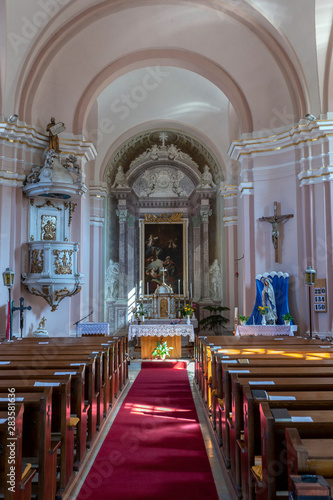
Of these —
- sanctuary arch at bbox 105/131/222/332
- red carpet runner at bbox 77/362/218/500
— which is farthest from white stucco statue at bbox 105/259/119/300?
red carpet runner at bbox 77/362/218/500

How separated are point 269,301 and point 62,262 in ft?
15.3

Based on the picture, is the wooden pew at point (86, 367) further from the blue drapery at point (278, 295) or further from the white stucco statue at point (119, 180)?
the white stucco statue at point (119, 180)

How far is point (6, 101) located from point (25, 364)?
22.4 feet

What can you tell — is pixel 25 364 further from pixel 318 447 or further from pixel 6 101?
pixel 6 101

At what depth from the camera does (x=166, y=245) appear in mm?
16828

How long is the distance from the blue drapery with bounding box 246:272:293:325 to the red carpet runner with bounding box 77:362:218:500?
3.51 metres

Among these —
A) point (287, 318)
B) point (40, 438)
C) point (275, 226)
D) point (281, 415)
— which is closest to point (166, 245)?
point (275, 226)

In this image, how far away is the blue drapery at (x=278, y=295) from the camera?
10.1 m

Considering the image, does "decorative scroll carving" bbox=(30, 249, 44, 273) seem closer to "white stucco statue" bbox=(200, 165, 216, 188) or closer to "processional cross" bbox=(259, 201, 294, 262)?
"processional cross" bbox=(259, 201, 294, 262)

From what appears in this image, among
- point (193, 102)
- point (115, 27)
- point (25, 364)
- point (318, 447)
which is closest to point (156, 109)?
point (193, 102)

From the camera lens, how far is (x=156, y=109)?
15594mm

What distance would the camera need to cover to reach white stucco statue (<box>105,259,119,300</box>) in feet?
52.7

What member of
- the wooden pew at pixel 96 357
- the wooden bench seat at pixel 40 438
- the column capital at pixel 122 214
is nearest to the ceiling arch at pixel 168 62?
the column capital at pixel 122 214

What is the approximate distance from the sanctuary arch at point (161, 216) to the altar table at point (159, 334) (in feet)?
14.2
